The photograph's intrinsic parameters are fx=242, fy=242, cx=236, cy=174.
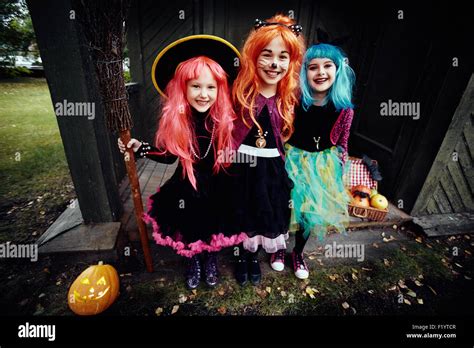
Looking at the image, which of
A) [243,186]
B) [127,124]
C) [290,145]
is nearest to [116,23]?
[127,124]

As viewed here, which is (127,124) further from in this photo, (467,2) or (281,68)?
(467,2)

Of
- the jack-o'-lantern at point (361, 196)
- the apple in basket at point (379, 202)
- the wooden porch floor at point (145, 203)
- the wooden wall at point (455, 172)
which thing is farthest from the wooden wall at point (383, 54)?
the jack-o'-lantern at point (361, 196)

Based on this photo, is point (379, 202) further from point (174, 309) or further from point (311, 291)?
point (174, 309)

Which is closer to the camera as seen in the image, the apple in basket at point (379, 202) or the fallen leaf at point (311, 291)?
the fallen leaf at point (311, 291)

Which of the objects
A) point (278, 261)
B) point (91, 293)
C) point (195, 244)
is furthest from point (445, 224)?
point (91, 293)

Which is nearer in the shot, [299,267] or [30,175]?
[299,267]

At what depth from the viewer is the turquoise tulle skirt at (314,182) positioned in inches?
92.4

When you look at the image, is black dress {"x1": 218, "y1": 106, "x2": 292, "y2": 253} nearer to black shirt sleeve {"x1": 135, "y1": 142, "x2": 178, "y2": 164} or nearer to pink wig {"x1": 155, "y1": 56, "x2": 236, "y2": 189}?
pink wig {"x1": 155, "y1": 56, "x2": 236, "y2": 189}

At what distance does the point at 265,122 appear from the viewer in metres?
1.97

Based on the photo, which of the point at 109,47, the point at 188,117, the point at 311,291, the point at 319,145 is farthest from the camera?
the point at 311,291

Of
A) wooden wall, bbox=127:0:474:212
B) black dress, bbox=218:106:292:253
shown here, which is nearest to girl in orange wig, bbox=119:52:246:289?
black dress, bbox=218:106:292:253

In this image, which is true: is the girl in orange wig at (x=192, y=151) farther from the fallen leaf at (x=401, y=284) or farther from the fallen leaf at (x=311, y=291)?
the fallen leaf at (x=401, y=284)

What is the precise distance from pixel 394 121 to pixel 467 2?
4.69 ft

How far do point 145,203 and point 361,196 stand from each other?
2.97m
